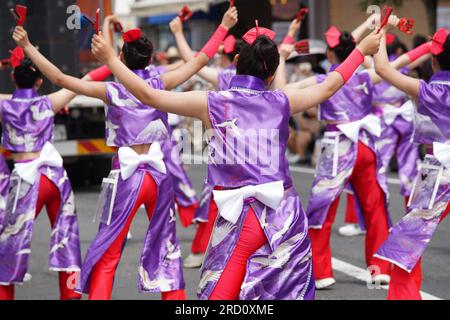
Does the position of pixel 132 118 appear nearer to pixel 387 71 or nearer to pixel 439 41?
pixel 387 71

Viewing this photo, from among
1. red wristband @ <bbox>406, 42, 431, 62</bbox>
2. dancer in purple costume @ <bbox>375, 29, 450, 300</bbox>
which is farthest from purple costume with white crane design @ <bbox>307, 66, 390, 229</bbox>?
dancer in purple costume @ <bbox>375, 29, 450, 300</bbox>

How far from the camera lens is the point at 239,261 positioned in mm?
4559

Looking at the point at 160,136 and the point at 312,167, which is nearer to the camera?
the point at 160,136

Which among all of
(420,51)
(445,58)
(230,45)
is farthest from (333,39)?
(445,58)

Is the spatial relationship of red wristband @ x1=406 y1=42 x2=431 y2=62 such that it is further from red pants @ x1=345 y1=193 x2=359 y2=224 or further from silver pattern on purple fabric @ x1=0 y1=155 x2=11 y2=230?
red pants @ x1=345 y1=193 x2=359 y2=224

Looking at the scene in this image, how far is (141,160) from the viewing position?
5812 millimetres

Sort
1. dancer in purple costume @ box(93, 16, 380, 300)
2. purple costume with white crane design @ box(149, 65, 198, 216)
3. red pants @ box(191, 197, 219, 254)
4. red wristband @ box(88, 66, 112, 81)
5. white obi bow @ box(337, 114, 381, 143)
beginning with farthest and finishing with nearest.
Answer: purple costume with white crane design @ box(149, 65, 198, 216), red pants @ box(191, 197, 219, 254), white obi bow @ box(337, 114, 381, 143), red wristband @ box(88, 66, 112, 81), dancer in purple costume @ box(93, 16, 380, 300)

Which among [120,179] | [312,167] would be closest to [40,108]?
[120,179]

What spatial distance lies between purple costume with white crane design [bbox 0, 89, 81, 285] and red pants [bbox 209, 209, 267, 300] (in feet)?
7.09

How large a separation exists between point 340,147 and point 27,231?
7.65 ft

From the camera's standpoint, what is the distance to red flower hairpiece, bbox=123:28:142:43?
5.46m

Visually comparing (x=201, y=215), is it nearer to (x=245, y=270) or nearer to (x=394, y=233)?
(x=394, y=233)

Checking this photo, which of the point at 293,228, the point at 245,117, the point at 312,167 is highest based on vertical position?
the point at 245,117
